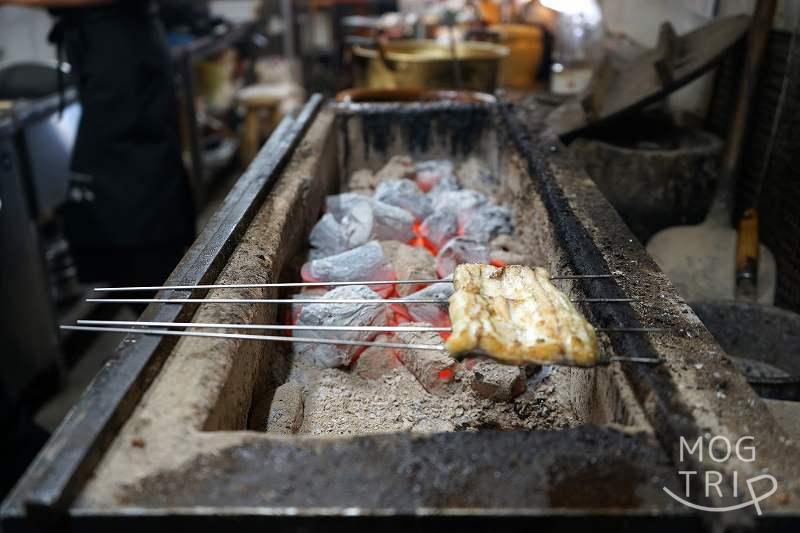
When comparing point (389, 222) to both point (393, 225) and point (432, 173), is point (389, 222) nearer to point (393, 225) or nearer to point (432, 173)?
point (393, 225)

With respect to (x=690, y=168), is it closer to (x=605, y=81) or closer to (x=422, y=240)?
(x=605, y=81)

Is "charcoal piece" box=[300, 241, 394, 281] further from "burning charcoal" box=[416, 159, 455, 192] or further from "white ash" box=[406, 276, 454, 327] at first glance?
"burning charcoal" box=[416, 159, 455, 192]

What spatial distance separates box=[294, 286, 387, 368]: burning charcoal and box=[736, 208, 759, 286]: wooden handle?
2188mm

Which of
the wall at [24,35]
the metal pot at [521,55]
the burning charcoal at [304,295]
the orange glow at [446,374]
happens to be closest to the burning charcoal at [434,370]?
the orange glow at [446,374]

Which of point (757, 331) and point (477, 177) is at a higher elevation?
point (477, 177)

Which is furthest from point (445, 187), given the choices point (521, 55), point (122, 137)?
point (521, 55)

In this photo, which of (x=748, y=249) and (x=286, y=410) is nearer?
(x=286, y=410)

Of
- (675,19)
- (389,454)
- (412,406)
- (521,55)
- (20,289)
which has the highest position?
(675,19)

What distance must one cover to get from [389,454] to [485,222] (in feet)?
6.48

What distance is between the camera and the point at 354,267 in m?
2.57

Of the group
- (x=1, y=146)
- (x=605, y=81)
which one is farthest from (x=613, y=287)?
(x=1, y=146)

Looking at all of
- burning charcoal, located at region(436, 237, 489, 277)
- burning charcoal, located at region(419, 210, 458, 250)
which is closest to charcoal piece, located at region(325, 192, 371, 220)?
burning charcoal, located at region(419, 210, 458, 250)

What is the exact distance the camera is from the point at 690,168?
3834mm

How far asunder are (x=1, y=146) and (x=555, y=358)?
3.77 m
